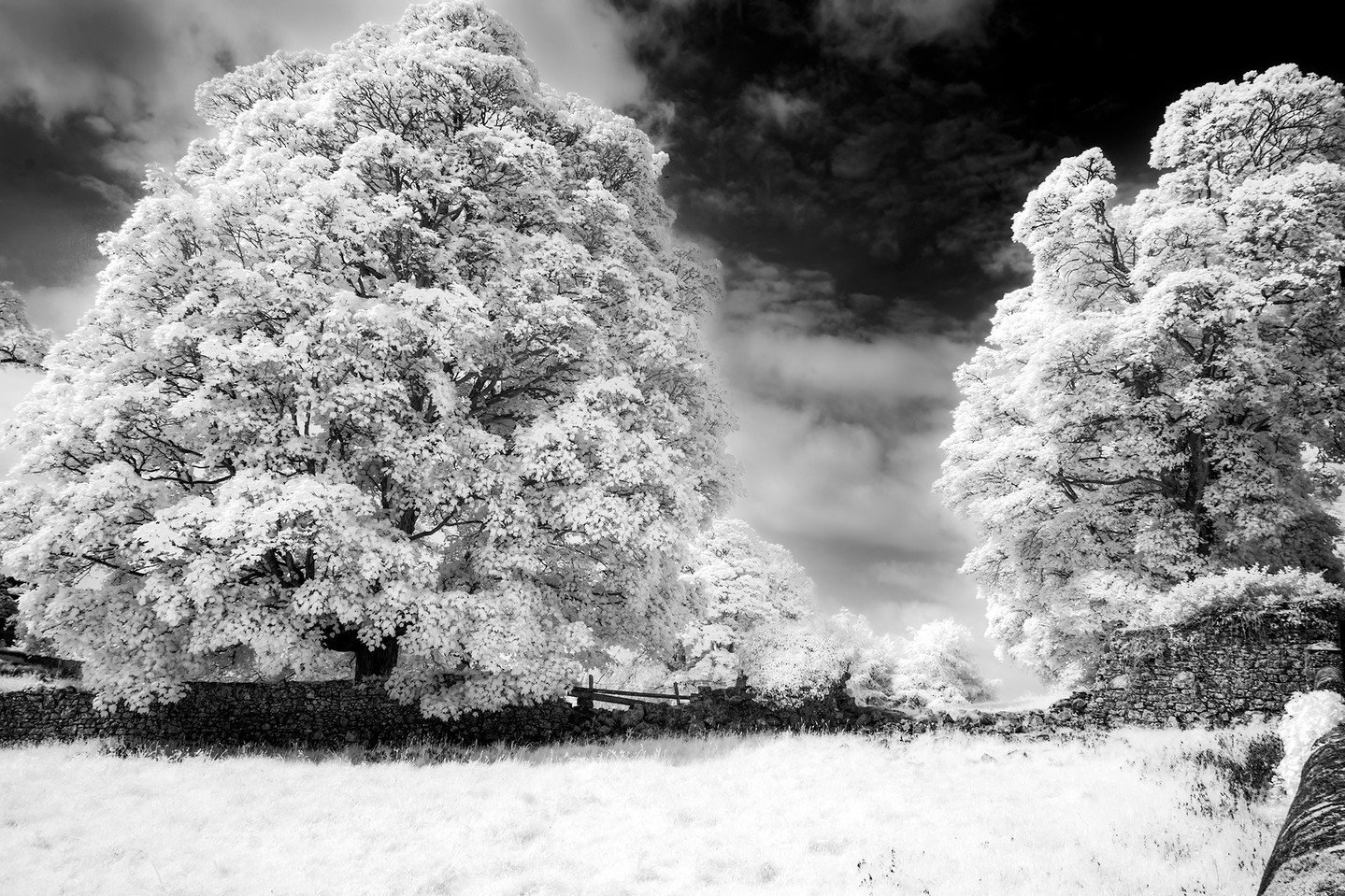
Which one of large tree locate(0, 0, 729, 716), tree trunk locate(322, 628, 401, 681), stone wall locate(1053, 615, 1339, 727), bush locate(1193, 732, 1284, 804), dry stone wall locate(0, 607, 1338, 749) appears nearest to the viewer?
bush locate(1193, 732, 1284, 804)

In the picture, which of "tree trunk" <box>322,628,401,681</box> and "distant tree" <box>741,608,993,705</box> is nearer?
"tree trunk" <box>322,628,401,681</box>

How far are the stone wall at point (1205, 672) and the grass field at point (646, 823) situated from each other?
1005mm

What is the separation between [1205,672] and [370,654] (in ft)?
54.1

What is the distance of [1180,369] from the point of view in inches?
616

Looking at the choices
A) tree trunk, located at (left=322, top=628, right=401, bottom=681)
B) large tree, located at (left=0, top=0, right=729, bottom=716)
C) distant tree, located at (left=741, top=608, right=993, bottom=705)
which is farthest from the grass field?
distant tree, located at (left=741, top=608, right=993, bottom=705)

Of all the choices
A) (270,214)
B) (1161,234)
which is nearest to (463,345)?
(270,214)

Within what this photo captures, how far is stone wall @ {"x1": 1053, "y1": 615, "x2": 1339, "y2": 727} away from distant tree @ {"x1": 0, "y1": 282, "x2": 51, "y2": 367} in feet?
82.8

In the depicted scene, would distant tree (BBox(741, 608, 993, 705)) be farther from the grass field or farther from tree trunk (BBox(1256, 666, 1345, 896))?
tree trunk (BBox(1256, 666, 1345, 896))

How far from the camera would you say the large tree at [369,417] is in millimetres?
11391

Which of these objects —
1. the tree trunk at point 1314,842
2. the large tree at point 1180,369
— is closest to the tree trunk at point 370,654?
the tree trunk at point 1314,842

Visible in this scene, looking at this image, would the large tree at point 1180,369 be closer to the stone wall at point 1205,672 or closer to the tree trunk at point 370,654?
the stone wall at point 1205,672

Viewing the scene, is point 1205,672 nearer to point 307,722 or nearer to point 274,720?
point 307,722

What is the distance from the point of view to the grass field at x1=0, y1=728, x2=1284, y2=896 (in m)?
6.51

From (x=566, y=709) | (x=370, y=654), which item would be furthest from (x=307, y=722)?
(x=566, y=709)
